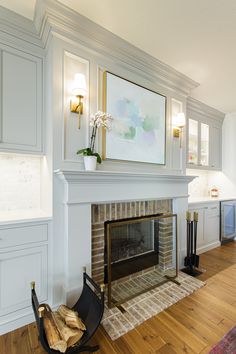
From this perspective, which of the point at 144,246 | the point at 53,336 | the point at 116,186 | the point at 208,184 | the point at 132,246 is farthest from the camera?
the point at 208,184

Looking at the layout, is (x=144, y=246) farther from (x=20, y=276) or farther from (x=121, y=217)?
(x=20, y=276)

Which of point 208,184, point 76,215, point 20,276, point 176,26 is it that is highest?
point 176,26

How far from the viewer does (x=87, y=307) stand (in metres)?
1.57

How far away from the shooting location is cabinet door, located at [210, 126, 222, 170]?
13.5ft

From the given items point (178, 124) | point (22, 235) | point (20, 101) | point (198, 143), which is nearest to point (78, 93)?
point (20, 101)

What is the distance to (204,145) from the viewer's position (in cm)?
398

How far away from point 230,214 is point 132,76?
→ 3.50 m

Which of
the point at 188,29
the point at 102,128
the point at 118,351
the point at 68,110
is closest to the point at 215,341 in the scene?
the point at 118,351

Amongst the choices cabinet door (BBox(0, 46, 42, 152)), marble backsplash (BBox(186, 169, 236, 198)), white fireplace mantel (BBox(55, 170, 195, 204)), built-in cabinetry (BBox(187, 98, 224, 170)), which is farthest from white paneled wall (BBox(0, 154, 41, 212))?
marble backsplash (BBox(186, 169, 236, 198))

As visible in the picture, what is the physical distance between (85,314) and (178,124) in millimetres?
2453

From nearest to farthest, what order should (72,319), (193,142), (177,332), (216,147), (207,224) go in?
(72,319), (177,332), (207,224), (193,142), (216,147)

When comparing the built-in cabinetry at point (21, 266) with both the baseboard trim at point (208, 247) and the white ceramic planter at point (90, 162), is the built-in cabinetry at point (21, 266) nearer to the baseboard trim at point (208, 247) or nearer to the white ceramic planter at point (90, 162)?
the white ceramic planter at point (90, 162)

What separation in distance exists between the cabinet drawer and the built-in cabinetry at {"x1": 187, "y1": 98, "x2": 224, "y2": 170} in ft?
9.48

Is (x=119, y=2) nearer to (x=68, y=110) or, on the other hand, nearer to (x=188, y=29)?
(x=188, y=29)
